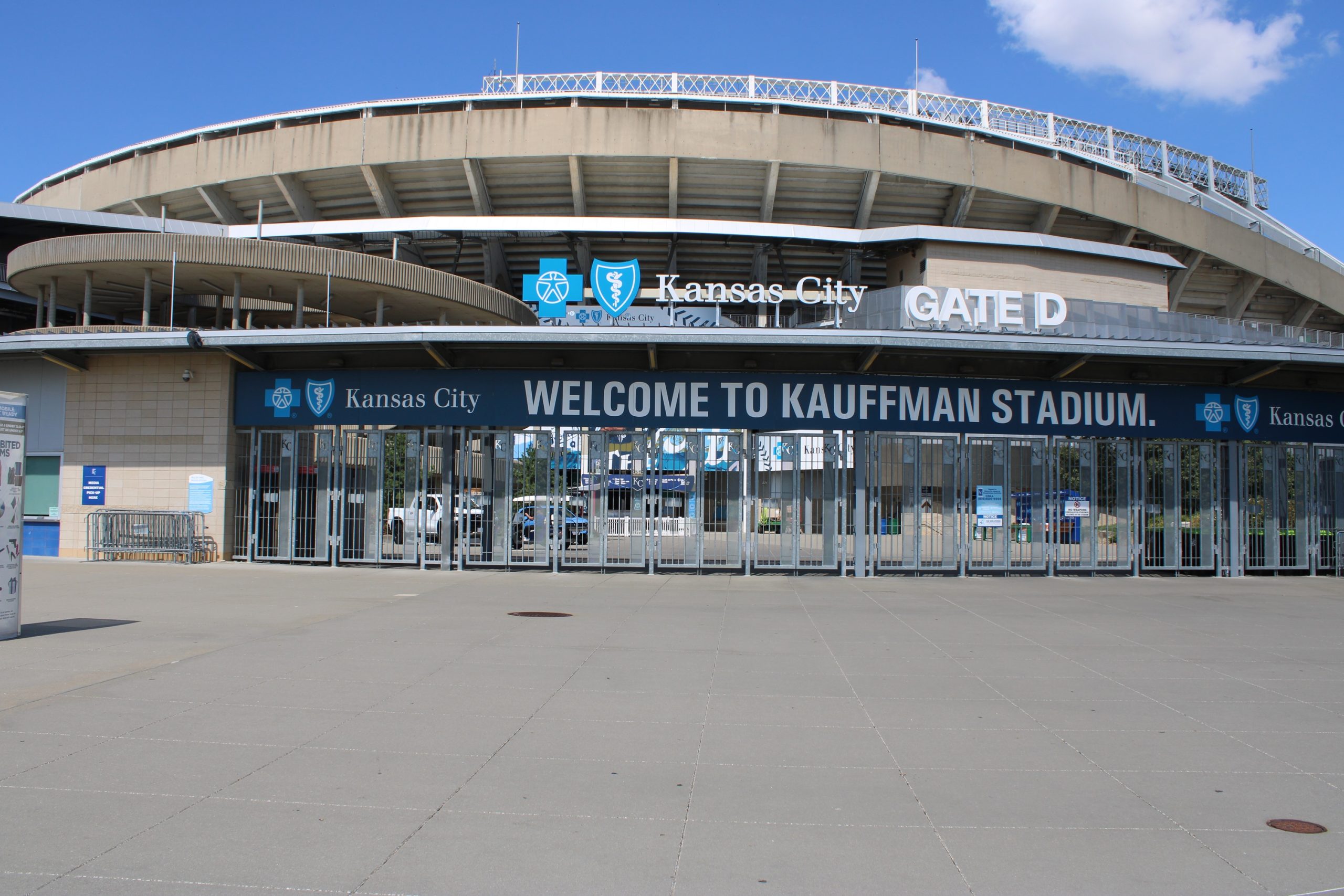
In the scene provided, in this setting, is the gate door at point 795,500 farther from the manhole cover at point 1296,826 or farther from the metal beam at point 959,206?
the metal beam at point 959,206

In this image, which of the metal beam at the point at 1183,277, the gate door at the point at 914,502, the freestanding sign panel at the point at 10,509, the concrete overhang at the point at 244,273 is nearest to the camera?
the freestanding sign panel at the point at 10,509

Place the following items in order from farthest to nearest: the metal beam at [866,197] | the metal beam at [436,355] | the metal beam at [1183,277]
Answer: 1. the metal beam at [1183,277]
2. the metal beam at [866,197]
3. the metal beam at [436,355]

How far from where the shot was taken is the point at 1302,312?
149ft

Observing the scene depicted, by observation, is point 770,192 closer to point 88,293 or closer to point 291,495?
point 291,495

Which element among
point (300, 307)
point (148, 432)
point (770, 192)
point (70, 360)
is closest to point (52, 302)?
point (70, 360)

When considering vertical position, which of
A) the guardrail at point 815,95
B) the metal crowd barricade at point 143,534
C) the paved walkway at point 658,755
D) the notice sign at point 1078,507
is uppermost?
the guardrail at point 815,95

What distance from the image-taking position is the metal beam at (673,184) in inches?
1292

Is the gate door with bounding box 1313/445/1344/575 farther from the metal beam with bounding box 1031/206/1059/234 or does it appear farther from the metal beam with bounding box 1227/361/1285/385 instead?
the metal beam with bounding box 1031/206/1059/234

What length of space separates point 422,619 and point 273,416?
938 centimetres

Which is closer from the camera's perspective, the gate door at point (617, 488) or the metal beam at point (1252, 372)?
the gate door at point (617, 488)

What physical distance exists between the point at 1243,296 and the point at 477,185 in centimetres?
3614

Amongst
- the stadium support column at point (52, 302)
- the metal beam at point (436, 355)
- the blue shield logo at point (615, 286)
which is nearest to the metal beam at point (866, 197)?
the blue shield logo at point (615, 286)

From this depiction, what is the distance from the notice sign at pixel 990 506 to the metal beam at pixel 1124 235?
80.6 feet

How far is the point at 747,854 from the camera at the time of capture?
→ 4430 mm
